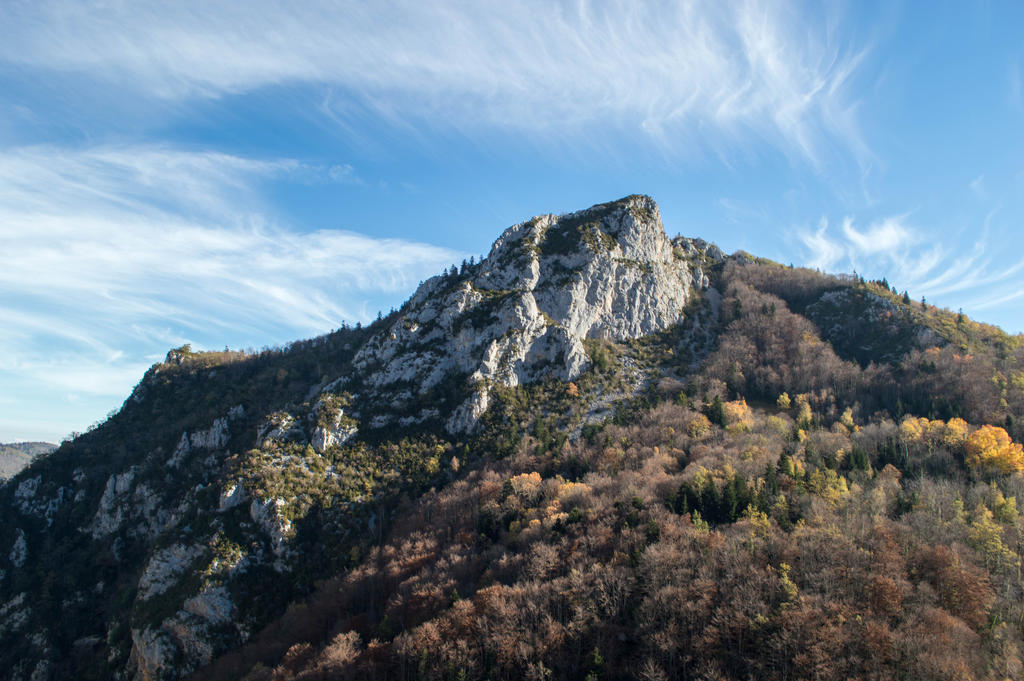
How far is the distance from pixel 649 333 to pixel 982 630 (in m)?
110

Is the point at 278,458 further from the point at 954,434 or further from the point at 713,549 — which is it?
the point at 954,434

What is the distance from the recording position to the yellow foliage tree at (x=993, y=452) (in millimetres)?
82625

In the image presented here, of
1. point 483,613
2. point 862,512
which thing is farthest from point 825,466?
point 483,613

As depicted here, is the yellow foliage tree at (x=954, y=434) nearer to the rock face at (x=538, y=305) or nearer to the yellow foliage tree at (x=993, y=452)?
the yellow foliage tree at (x=993, y=452)

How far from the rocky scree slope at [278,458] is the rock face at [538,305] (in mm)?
534

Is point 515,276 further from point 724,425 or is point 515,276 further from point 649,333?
point 724,425

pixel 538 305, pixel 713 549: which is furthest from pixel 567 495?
pixel 538 305

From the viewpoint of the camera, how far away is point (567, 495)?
81.8m

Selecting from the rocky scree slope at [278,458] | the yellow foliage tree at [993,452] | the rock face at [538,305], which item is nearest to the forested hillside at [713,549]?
the yellow foliage tree at [993,452]

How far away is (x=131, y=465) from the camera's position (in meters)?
142

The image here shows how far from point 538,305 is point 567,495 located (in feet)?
240

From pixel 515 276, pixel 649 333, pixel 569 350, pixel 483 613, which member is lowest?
pixel 483 613

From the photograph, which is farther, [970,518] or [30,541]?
[30,541]

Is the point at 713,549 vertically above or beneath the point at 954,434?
beneath
